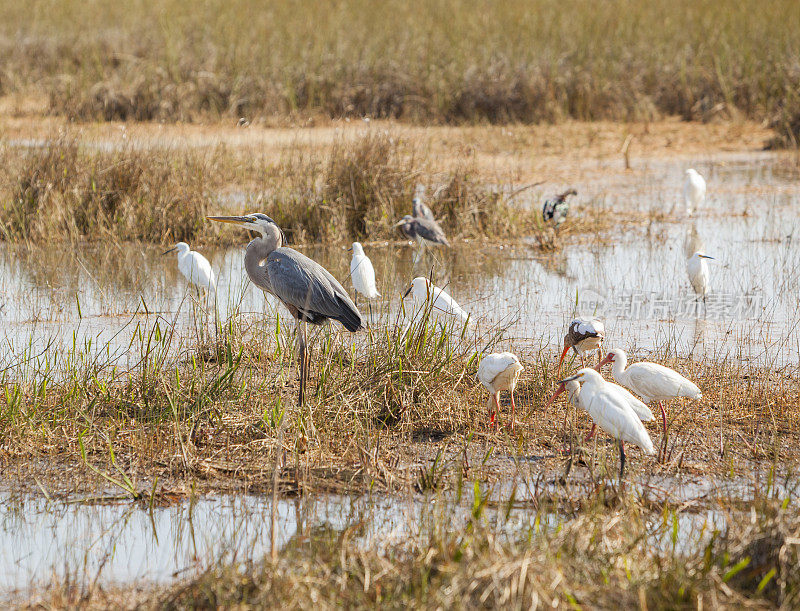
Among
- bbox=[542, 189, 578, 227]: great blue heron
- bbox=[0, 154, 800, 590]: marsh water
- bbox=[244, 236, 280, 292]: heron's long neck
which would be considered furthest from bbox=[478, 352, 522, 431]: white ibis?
bbox=[542, 189, 578, 227]: great blue heron

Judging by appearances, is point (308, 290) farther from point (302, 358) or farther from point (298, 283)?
point (302, 358)

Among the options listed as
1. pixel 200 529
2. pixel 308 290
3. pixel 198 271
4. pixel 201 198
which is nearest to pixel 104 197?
pixel 201 198

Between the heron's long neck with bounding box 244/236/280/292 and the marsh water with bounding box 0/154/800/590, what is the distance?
21 centimetres

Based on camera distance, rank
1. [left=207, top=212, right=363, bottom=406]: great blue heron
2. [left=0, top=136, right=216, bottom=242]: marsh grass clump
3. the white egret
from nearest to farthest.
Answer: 1. [left=207, top=212, right=363, bottom=406]: great blue heron
2. the white egret
3. [left=0, top=136, right=216, bottom=242]: marsh grass clump

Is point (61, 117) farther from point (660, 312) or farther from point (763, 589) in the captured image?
point (763, 589)

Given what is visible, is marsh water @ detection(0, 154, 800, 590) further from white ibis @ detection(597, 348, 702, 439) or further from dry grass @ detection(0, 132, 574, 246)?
white ibis @ detection(597, 348, 702, 439)

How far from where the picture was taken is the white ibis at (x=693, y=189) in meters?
11.0

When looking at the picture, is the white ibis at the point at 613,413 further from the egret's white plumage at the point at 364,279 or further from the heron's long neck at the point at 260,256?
the egret's white plumage at the point at 364,279

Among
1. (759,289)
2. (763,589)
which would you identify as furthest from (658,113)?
(763,589)

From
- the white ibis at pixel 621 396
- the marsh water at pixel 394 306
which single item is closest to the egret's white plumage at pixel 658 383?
the white ibis at pixel 621 396

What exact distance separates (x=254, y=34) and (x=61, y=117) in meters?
5.51

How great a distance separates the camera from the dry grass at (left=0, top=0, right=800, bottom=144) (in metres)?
16.0

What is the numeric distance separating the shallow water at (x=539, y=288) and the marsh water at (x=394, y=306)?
22 mm

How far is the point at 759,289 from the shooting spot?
8.22 meters
